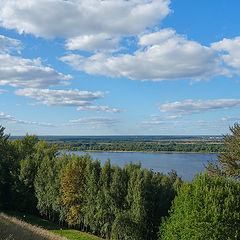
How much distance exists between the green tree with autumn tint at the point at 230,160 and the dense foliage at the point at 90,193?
6044mm

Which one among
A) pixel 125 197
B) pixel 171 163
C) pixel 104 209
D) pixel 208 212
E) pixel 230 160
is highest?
pixel 230 160

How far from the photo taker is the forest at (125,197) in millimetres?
17703

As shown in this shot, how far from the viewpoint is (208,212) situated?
17078mm

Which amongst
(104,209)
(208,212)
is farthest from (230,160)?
(104,209)

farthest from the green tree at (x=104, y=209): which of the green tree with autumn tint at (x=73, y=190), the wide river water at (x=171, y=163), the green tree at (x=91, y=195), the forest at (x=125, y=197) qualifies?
the wide river water at (x=171, y=163)

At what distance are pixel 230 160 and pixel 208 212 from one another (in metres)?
10.7

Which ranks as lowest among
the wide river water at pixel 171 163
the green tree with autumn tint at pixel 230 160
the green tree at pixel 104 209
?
the wide river water at pixel 171 163

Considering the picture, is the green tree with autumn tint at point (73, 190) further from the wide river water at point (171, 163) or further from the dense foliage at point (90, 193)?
the wide river water at point (171, 163)

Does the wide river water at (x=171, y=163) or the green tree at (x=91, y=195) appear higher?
the green tree at (x=91, y=195)

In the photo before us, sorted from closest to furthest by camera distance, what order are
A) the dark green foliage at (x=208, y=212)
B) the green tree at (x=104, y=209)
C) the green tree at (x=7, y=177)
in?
the dark green foliage at (x=208, y=212) < the green tree at (x=104, y=209) < the green tree at (x=7, y=177)

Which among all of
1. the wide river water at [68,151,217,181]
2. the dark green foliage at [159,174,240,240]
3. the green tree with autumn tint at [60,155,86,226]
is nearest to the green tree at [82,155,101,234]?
the green tree with autumn tint at [60,155,86,226]

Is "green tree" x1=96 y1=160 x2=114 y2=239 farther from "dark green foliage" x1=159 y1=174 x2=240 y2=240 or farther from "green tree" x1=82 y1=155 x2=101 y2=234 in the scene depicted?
"dark green foliage" x1=159 y1=174 x2=240 y2=240

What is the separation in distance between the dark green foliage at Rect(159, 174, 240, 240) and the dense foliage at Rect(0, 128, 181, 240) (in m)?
6.08

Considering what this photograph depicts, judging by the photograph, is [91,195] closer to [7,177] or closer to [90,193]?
[90,193]
